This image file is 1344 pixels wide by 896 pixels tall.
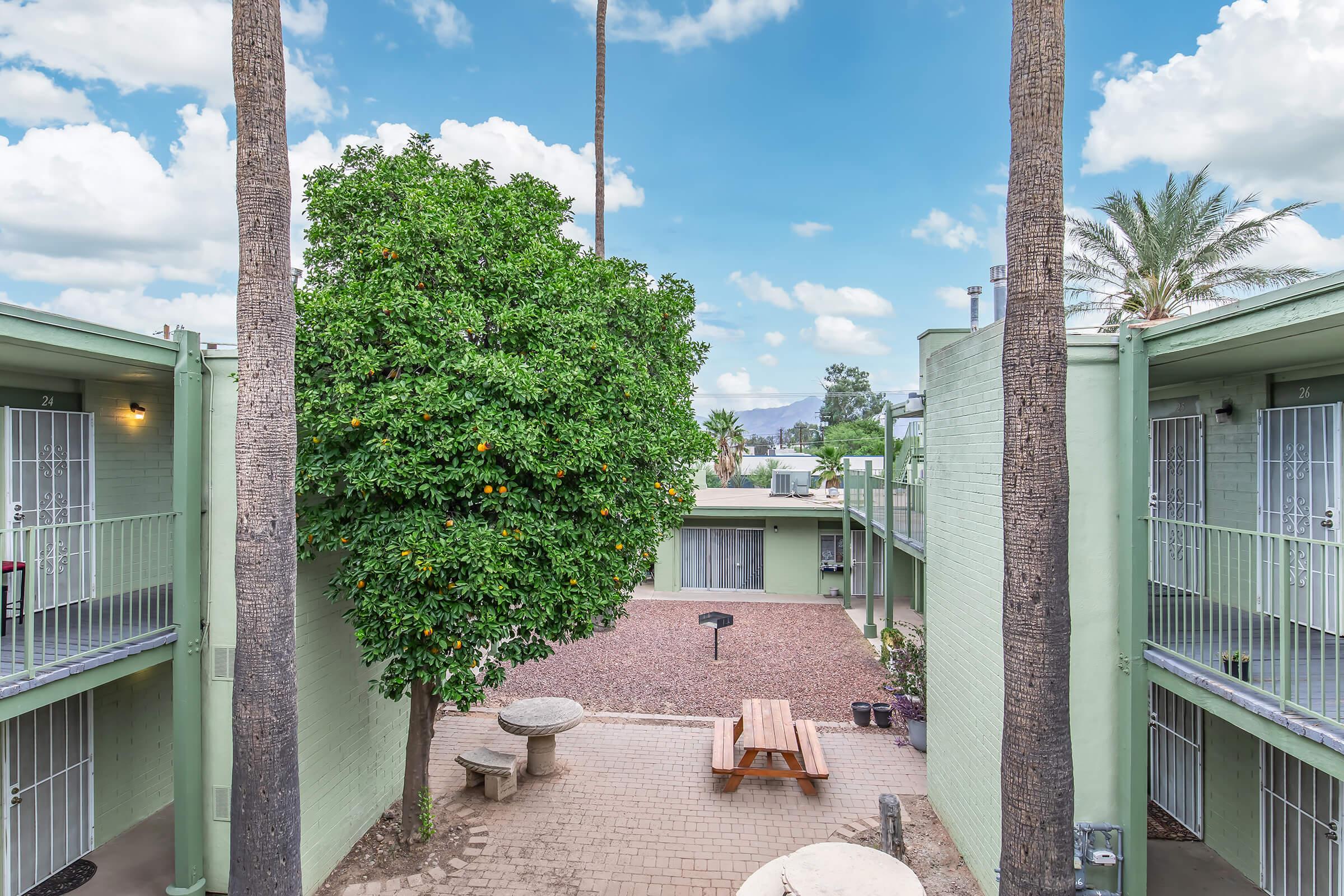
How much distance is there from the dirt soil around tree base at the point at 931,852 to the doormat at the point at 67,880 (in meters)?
7.22

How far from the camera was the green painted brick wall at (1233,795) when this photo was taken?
625cm

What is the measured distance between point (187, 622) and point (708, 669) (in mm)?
8707

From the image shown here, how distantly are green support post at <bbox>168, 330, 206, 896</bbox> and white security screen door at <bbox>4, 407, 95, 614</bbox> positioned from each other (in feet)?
3.58

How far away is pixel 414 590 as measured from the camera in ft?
17.7

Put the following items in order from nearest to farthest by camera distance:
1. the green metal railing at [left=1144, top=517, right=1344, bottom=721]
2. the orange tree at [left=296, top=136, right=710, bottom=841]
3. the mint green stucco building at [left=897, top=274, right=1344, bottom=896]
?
the green metal railing at [left=1144, top=517, right=1344, bottom=721] < the mint green stucco building at [left=897, top=274, right=1344, bottom=896] < the orange tree at [left=296, top=136, right=710, bottom=841]

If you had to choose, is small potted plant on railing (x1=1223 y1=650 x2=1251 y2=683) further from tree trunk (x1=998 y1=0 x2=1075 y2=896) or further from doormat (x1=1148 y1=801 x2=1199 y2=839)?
doormat (x1=1148 y1=801 x2=1199 y2=839)

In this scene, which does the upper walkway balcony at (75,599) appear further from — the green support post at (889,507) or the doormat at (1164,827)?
the green support post at (889,507)

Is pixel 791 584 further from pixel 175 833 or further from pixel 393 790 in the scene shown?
pixel 175 833

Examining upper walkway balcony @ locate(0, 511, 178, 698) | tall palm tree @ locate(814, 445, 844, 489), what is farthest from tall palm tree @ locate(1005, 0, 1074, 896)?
tall palm tree @ locate(814, 445, 844, 489)

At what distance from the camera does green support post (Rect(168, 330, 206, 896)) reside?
5727 mm

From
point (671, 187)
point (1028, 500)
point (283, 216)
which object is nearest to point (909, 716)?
point (1028, 500)

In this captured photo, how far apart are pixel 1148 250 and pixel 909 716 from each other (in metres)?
14.3

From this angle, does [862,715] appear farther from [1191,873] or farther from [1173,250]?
[1173,250]

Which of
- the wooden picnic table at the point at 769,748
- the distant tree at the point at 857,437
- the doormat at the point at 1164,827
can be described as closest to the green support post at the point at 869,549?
the wooden picnic table at the point at 769,748
